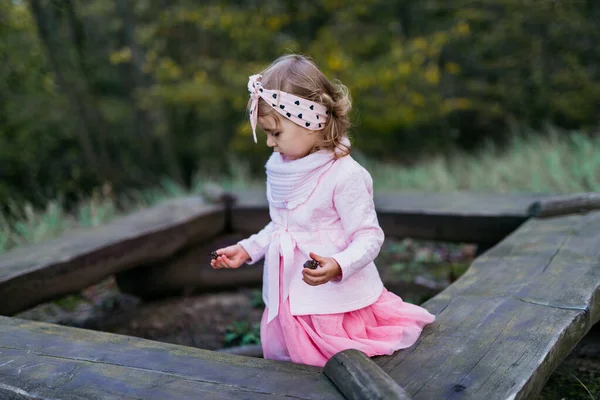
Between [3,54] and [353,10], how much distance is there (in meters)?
3.86

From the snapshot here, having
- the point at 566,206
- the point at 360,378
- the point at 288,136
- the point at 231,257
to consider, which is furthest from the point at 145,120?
the point at 360,378

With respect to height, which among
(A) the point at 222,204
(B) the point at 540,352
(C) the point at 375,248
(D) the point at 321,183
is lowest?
(A) the point at 222,204

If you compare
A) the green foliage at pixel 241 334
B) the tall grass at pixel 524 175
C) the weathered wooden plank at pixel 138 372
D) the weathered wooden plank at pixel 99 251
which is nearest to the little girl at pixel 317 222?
the weathered wooden plank at pixel 138 372

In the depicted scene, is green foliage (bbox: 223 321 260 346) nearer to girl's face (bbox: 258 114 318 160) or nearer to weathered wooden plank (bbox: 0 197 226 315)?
weathered wooden plank (bbox: 0 197 226 315)

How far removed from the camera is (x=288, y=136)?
7.04ft

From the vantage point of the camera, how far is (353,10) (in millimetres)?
7543

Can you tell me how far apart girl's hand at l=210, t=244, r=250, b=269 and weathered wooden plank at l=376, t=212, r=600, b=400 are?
2.19 ft

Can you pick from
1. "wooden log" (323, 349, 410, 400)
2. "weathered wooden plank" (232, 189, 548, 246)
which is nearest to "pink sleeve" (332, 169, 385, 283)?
"wooden log" (323, 349, 410, 400)

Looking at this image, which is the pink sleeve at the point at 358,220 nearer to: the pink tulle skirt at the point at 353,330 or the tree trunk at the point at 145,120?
the pink tulle skirt at the point at 353,330

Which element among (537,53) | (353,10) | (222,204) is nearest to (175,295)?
(222,204)

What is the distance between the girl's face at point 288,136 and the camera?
2.13 m

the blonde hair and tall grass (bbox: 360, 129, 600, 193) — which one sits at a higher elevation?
the blonde hair

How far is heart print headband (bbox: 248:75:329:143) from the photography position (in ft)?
6.83

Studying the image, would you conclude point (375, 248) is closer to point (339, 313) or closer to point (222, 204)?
point (339, 313)
